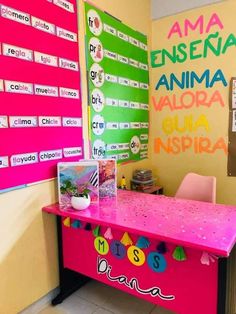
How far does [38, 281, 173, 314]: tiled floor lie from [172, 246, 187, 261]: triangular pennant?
0.64 metres

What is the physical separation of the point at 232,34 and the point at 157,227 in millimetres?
2002

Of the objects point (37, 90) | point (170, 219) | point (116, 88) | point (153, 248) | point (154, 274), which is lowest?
point (154, 274)

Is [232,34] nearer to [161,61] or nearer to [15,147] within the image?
[161,61]

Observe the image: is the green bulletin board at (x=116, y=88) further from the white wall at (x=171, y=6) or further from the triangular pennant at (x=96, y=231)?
the triangular pennant at (x=96, y=231)

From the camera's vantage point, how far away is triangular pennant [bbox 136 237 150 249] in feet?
5.12

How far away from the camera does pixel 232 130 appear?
8.46ft

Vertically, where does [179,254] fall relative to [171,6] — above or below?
below

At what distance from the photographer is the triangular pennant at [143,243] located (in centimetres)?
156

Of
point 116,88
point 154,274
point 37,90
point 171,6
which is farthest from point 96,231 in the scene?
point 171,6

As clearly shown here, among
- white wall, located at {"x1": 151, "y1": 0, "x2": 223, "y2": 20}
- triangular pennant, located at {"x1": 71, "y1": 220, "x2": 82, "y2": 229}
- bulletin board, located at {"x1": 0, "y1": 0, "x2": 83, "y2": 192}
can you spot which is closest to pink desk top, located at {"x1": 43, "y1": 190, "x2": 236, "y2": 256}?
triangular pennant, located at {"x1": 71, "y1": 220, "x2": 82, "y2": 229}

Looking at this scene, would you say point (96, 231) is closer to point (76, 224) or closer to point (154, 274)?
point (76, 224)

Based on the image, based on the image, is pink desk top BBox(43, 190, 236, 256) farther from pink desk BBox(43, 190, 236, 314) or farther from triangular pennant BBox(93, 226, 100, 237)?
triangular pennant BBox(93, 226, 100, 237)

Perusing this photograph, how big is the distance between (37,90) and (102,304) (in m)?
1.55

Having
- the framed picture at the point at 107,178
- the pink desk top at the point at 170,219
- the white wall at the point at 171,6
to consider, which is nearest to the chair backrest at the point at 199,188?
the pink desk top at the point at 170,219
